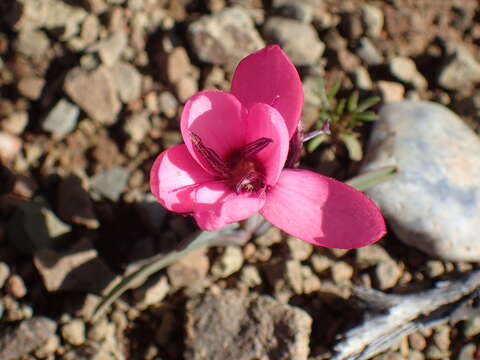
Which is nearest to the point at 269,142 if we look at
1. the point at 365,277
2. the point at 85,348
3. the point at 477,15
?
the point at 365,277

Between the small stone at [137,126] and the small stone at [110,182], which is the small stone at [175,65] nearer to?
the small stone at [137,126]

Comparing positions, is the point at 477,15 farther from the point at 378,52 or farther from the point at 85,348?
the point at 85,348

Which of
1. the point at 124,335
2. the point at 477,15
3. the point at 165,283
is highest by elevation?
the point at 477,15

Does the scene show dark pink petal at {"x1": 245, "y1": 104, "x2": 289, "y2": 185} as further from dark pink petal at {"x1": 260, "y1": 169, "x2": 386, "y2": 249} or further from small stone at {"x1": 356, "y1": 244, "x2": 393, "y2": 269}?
small stone at {"x1": 356, "y1": 244, "x2": 393, "y2": 269}

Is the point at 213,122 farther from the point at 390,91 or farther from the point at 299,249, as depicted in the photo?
the point at 390,91

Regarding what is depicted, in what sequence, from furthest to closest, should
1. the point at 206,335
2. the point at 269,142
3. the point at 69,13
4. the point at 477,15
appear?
1. the point at 477,15
2. the point at 69,13
3. the point at 206,335
4. the point at 269,142

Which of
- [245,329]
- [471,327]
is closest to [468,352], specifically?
[471,327]

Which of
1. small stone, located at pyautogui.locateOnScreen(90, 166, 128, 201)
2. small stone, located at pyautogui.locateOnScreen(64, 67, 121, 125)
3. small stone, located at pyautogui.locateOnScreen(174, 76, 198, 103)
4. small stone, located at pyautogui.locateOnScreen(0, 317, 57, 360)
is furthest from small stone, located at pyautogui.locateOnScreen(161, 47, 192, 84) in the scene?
small stone, located at pyautogui.locateOnScreen(0, 317, 57, 360)
